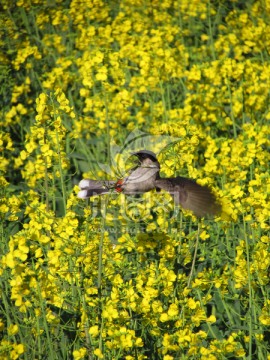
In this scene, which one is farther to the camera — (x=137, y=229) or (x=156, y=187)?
(x=137, y=229)

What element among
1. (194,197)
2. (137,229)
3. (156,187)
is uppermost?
(194,197)

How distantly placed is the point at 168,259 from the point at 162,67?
2.60m

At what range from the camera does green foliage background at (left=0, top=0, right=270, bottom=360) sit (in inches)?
142

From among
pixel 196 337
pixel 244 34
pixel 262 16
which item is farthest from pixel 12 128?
pixel 196 337

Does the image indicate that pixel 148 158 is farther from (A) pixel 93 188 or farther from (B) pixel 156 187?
(A) pixel 93 188

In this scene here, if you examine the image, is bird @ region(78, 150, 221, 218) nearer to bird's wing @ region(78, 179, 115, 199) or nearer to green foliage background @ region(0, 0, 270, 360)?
Result: bird's wing @ region(78, 179, 115, 199)

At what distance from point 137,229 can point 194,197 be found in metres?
1.25

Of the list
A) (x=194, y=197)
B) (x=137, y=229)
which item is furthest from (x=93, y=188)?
(x=137, y=229)

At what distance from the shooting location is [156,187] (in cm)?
396

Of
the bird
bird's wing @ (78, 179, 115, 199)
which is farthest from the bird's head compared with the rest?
bird's wing @ (78, 179, 115, 199)

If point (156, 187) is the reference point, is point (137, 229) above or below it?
below

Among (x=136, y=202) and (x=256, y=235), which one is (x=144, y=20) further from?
(x=256, y=235)

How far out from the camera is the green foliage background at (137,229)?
3.61m

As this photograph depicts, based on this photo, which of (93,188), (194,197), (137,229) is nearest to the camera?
(194,197)
